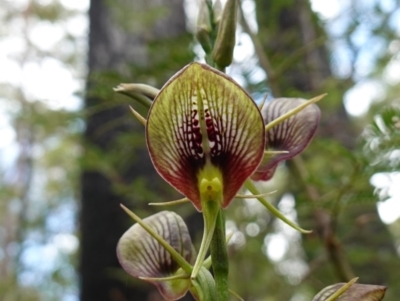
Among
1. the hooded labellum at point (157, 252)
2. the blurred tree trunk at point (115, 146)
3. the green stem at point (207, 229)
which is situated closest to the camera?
the green stem at point (207, 229)

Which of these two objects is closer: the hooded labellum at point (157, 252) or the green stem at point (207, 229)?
the green stem at point (207, 229)

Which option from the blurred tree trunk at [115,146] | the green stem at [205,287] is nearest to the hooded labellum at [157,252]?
the green stem at [205,287]

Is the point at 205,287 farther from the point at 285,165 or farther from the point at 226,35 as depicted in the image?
the point at 285,165

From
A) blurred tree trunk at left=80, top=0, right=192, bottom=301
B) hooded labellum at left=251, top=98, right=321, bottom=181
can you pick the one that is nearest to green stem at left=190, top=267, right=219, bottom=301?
hooded labellum at left=251, top=98, right=321, bottom=181

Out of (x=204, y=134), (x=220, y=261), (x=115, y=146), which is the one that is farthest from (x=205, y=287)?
(x=115, y=146)

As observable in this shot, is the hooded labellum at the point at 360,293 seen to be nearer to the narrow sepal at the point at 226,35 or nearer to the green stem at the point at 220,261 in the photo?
the green stem at the point at 220,261

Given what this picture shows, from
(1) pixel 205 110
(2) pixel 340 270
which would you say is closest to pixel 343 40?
(2) pixel 340 270
